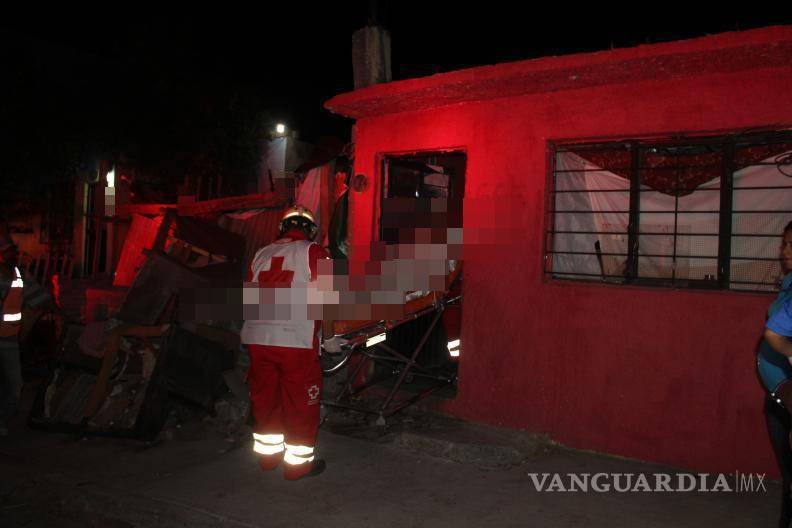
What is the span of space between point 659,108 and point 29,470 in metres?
5.99

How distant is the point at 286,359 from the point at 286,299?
1.49ft

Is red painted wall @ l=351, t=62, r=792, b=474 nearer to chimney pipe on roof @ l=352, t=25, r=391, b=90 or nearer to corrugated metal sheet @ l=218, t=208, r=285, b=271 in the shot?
chimney pipe on roof @ l=352, t=25, r=391, b=90

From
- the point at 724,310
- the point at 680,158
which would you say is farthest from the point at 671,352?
the point at 680,158

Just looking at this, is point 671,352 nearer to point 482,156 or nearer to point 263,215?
point 482,156

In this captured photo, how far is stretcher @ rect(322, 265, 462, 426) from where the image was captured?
227 inches

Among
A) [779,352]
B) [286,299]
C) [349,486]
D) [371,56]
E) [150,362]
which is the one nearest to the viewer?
[779,352]

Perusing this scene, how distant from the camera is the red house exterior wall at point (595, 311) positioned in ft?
15.7

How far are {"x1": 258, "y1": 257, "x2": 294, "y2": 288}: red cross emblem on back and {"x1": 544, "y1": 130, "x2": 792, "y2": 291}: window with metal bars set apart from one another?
2.30 m

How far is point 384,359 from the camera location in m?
6.49

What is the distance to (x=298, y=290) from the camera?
16.1 ft

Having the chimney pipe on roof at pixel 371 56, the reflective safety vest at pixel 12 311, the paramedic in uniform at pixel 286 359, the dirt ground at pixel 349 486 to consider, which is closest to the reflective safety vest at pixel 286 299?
the paramedic in uniform at pixel 286 359

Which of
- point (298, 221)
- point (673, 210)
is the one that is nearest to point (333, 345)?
point (298, 221)

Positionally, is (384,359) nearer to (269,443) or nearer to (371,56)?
(269,443)

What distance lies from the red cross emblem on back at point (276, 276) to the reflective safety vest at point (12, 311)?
3.05 m
